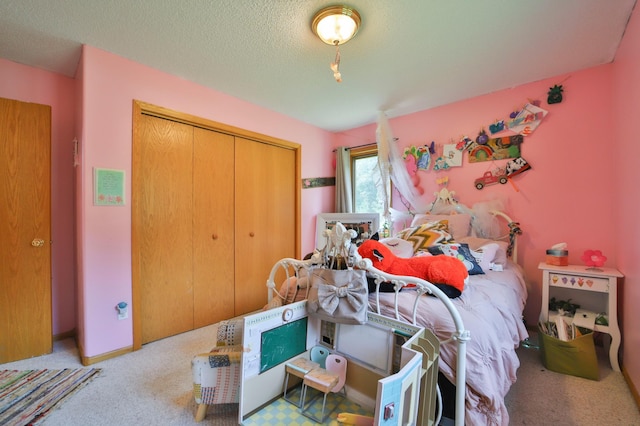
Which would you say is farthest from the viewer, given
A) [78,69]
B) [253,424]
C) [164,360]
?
[78,69]

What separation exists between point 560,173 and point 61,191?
448 cm

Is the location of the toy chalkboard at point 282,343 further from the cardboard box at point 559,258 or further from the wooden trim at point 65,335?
the wooden trim at point 65,335

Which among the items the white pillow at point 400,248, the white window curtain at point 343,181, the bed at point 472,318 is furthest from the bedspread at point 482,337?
the white window curtain at point 343,181

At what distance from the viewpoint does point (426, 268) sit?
1.59 meters

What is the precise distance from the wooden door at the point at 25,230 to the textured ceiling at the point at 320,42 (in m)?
0.57

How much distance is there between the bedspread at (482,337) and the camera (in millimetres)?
1104

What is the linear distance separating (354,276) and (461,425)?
71 cm

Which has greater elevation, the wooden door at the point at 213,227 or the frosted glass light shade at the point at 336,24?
the frosted glass light shade at the point at 336,24

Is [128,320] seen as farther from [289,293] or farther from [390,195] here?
[390,195]

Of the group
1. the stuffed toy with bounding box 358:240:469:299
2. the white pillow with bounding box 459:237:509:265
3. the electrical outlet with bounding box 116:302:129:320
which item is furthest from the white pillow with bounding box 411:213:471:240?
the electrical outlet with bounding box 116:302:129:320

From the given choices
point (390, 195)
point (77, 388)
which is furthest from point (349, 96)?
point (77, 388)

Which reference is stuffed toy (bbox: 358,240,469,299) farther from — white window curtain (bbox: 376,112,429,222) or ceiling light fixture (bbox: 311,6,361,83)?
white window curtain (bbox: 376,112,429,222)

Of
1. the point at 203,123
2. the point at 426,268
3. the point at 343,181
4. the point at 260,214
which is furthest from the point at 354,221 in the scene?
the point at 203,123

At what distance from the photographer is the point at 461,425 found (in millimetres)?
1069
